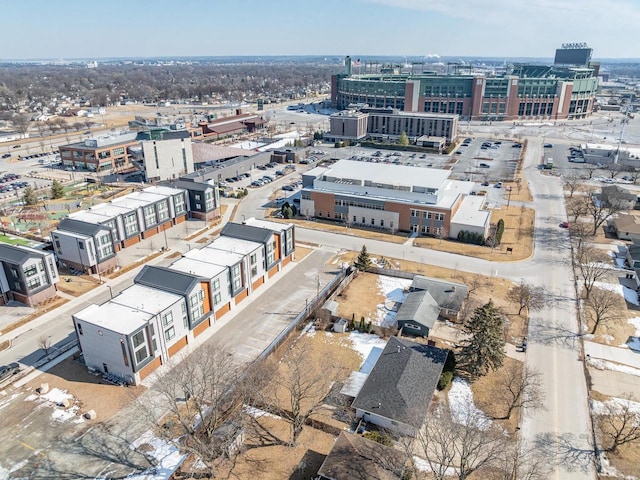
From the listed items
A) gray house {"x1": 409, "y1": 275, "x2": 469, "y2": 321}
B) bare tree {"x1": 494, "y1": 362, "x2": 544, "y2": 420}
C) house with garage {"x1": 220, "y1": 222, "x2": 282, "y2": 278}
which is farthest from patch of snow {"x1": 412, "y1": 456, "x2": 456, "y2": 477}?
house with garage {"x1": 220, "y1": 222, "x2": 282, "y2": 278}

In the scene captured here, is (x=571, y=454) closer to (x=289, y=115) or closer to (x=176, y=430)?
(x=176, y=430)

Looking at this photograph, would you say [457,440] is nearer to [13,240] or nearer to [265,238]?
[265,238]

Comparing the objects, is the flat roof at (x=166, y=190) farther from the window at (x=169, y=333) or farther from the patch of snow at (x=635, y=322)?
the patch of snow at (x=635, y=322)

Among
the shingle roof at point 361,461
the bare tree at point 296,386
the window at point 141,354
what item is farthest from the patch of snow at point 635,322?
the window at point 141,354

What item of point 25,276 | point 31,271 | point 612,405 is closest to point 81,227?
point 31,271

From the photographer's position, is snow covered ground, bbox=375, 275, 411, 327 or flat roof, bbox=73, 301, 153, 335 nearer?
flat roof, bbox=73, 301, 153, 335

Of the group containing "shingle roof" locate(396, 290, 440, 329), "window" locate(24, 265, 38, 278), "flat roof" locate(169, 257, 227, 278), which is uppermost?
"flat roof" locate(169, 257, 227, 278)

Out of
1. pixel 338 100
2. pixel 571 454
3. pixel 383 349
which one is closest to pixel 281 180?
pixel 383 349

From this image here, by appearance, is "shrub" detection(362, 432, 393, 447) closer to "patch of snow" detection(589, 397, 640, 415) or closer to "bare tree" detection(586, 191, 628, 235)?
"patch of snow" detection(589, 397, 640, 415)

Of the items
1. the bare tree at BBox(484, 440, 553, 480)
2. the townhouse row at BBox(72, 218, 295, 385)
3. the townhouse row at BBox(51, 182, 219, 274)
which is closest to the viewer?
the bare tree at BBox(484, 440, 553, 480)
